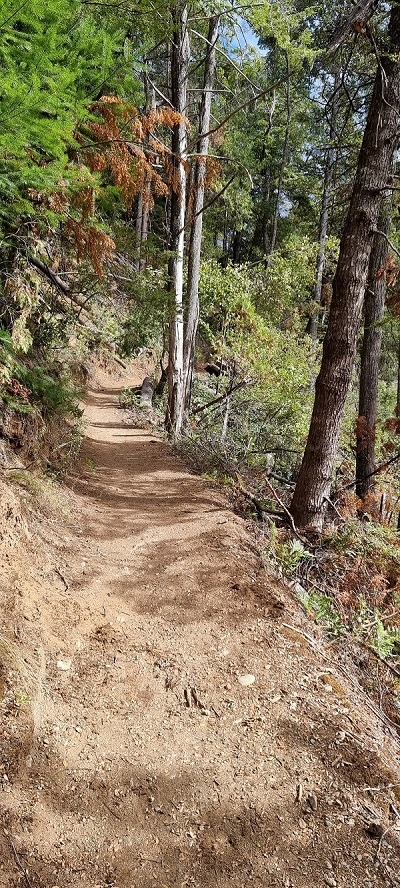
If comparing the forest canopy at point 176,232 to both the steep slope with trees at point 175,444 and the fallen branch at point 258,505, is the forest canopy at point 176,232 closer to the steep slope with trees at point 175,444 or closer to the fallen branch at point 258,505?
the steep slope with trees at point 175,444

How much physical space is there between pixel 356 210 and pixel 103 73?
2.75 m

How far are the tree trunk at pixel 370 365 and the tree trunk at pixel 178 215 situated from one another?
3572 millimetres

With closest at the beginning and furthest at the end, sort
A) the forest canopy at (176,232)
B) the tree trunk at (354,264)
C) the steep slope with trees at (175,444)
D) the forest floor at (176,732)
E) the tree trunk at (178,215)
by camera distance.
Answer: the forest floor at (176,732) < the steep slope with trees at (175,444) < the forest canopy at (176,232) < the tree trunk at (354,264) < the tree trunk at (178,215)

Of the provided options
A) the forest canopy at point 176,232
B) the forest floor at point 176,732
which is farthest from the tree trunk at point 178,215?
the forest floor at point 176,732

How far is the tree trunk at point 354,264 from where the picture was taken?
4980 mm

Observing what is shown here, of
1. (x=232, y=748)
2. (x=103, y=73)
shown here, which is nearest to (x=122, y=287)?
(x=103, y=73)

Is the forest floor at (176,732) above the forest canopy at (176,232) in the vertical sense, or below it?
below

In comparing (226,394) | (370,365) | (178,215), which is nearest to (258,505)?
(370,365)

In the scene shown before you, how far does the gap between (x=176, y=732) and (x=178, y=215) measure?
9.12m

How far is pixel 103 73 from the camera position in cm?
414

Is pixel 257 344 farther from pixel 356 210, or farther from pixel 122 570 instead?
pixel 122 570

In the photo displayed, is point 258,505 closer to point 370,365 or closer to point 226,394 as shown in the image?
point 370,365

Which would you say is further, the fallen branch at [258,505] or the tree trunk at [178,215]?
the tree trunk at [178,215]

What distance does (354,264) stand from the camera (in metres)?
5.06
